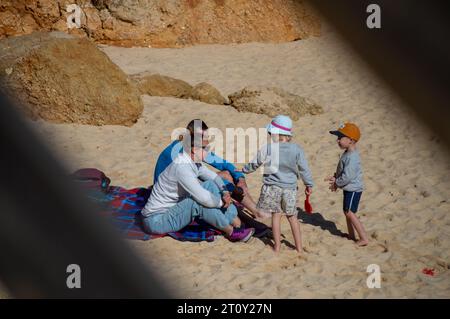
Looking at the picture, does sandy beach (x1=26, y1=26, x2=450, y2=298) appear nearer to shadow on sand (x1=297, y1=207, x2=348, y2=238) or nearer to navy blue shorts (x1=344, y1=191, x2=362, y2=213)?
shadow on sand (x1=297, y1=207, x2=348, y2=238)

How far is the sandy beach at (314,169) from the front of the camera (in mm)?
5414

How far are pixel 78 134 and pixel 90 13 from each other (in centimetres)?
540

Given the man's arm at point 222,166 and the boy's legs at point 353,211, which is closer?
the boy's legs at point 353,211

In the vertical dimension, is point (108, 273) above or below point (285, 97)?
below

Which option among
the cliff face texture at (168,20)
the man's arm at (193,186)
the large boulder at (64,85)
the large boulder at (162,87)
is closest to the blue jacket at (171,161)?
the man's arm at (193,186)

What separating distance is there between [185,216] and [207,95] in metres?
3.99

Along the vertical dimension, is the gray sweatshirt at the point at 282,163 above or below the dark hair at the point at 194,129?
below

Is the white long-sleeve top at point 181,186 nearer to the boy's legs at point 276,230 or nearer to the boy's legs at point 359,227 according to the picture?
the boy's legs at point 276,230

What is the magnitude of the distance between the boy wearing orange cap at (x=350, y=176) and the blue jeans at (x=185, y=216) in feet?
3.10

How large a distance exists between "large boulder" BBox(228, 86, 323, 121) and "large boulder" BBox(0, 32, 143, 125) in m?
1.48

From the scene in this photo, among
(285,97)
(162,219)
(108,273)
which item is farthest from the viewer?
(285,97)
